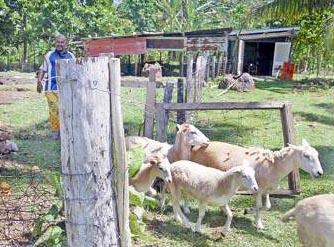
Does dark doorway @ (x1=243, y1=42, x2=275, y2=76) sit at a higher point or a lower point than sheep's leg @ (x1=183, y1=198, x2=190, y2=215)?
higher

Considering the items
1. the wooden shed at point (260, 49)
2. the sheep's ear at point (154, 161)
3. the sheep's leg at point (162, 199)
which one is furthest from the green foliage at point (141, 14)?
the sheep's ear at point (154, 161)

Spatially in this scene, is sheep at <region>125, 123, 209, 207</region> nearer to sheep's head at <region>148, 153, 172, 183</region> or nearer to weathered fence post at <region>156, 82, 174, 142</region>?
weathered fence post at <region>156, 82, 174, 142</region>

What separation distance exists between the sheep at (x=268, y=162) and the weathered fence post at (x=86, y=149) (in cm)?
330

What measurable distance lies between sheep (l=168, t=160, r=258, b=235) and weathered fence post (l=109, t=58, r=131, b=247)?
8.38 feet

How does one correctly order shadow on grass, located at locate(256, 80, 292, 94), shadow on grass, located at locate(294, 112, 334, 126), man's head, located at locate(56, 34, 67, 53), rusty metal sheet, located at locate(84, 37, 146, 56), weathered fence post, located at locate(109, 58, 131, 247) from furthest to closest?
rusty metal sheet, located at locate(84, 37, 146, 56) < shadow on grass, located at locate(256, 80, 292, 94) < shadow on grass, located at locate(294, 112, 334, 126) < man's head, located at locate(56, 34, 67, 53) < weathered fence post, located at locate(109, 58, 131, 247)

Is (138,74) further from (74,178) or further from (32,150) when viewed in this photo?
(74,178)

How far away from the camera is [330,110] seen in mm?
14750

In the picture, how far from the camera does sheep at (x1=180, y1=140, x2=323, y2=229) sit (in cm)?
586

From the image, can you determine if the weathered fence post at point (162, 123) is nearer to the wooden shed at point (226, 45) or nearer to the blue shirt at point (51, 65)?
the blue shirt at point (51, 65)

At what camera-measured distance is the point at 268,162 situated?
6008 millimetres

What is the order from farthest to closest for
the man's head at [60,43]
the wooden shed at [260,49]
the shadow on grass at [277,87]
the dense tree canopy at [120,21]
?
the wooden shed at [260,49], the dense tree canopy at [120,21], the shadow on grass at [277,87], the man's head at [60,43]

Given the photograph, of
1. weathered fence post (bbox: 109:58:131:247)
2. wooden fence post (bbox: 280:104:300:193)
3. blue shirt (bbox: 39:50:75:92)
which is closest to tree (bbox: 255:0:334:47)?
wooden fence post (bbox: 280:104:300:193)

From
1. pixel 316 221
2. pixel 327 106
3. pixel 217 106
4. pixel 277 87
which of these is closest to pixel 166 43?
pixel 277 87

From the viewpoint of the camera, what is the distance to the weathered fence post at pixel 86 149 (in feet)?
8.41
